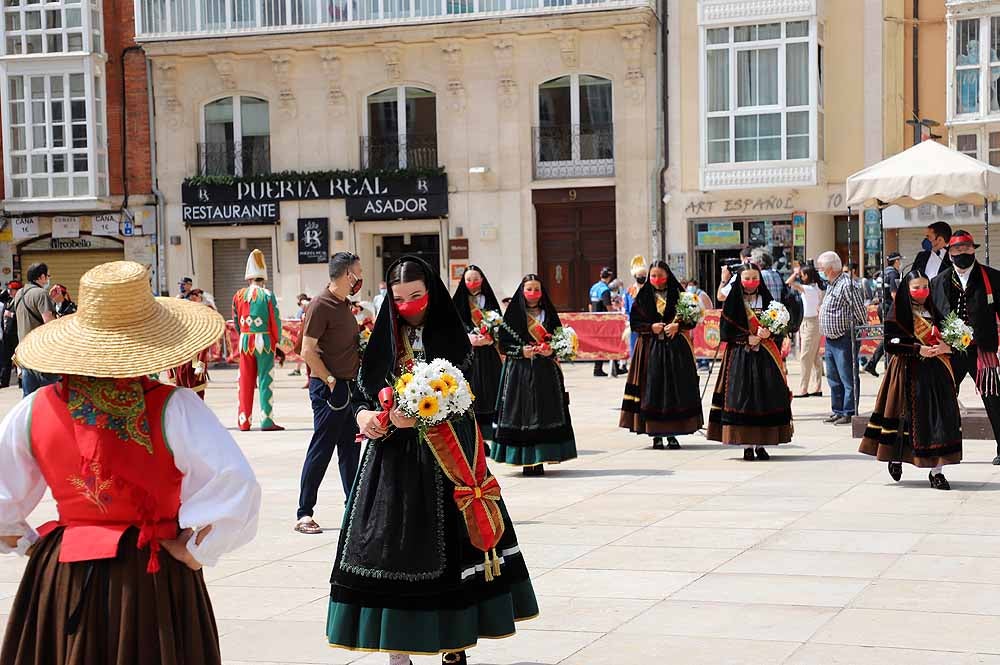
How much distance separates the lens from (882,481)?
11.2 m

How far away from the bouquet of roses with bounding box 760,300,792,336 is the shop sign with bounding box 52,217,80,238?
952 inches

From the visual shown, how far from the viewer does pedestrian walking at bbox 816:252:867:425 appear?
625 inches

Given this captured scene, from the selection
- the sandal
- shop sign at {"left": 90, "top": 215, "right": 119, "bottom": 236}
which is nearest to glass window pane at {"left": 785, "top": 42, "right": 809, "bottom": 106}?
shop sign at {"left": 90, "top": 215, "right": 119, "bottom": 236}

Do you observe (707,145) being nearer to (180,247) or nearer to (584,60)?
(584,60)

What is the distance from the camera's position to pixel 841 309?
52.4ft

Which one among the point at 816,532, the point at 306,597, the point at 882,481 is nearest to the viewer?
the point at 306,597

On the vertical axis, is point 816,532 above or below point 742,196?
below

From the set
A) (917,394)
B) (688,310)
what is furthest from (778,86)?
(917,394)

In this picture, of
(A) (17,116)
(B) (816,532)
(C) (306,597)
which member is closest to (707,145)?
(A) (17,116)

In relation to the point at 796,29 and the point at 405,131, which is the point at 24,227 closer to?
the point at 405,131

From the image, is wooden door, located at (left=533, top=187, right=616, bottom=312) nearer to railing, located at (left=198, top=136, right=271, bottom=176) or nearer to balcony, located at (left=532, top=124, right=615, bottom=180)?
balcony, located at (left=532, top=124, right=615, bottom=180)

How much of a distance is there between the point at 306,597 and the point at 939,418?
16.9 ft

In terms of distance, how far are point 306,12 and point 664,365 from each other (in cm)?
2039

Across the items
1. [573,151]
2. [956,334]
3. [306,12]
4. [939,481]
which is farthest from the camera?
[306,12]
